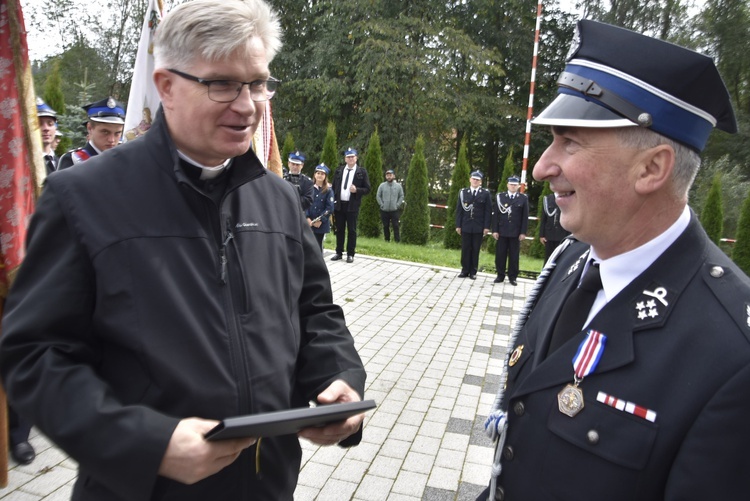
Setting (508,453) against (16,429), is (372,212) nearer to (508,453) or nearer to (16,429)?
(16,429)

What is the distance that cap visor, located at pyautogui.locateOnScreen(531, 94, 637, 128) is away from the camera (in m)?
1.42

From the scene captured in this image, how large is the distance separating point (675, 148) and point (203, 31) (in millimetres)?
1220

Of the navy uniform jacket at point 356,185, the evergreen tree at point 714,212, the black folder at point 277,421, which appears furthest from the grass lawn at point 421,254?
the black folder at point 277,421

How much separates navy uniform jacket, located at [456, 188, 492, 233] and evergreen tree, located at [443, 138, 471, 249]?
5112mm

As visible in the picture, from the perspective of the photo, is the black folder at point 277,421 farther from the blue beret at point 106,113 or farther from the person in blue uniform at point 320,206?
the person in blue uniform at point 320,206

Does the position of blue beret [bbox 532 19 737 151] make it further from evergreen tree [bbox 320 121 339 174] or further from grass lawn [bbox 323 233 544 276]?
evergreen tree [bbox 320 121 339 174]

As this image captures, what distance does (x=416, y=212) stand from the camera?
1705 centimetres

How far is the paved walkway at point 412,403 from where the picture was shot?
352 centimetres

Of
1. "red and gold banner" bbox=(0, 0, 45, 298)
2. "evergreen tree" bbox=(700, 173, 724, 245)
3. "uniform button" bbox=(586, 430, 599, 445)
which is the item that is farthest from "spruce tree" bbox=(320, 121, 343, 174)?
"uniform button" bbox=(586, 430, 599, 445)

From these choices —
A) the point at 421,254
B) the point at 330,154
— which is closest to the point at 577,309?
the point at 421,254

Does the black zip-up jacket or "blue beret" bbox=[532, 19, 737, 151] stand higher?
"blue beret" bbox=[532, 19, 737, 151]

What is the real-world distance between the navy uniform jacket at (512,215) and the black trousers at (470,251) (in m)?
0.45

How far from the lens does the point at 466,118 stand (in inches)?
891

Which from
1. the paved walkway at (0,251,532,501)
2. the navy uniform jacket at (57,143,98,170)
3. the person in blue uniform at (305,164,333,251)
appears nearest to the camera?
the paved walkway at (0,251,532,501)
